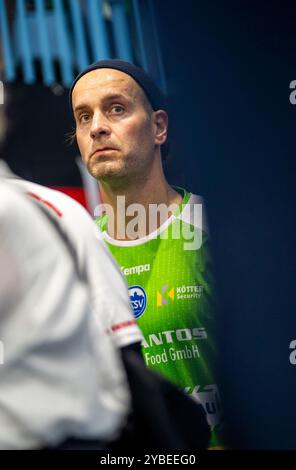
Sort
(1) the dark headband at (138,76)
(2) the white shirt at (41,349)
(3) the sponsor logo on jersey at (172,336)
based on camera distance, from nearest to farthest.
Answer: (2) the white shirt at (41,349)
(3) the sponsor logo on jersey at (172,336)
(1) the dark headband at (138,76)

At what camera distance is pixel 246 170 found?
230 centimetres

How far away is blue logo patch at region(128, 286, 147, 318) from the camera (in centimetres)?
203

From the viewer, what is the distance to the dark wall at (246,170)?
216 centimetres

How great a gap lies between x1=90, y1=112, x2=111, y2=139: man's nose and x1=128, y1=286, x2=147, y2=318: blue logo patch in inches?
16.8

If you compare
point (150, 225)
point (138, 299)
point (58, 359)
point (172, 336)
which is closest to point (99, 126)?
point (150, 225)

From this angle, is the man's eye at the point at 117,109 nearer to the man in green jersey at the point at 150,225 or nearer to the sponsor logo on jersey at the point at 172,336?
the man in green jersey at the point at 150,225

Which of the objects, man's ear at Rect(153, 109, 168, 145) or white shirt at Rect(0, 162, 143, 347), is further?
man's ear at Rect(153, 109, 168, 145)

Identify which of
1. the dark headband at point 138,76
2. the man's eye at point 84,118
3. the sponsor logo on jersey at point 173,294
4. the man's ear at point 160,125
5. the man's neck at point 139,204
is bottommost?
the sponsor logo on jersey at point 173,294

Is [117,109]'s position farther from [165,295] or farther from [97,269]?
[97,269]

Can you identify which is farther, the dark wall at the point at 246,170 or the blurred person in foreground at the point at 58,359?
the dark wall at the point at 246,170

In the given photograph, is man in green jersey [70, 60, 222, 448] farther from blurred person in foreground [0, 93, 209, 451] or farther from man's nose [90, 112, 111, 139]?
blurred person in foreground [0, 93, 209, 451]

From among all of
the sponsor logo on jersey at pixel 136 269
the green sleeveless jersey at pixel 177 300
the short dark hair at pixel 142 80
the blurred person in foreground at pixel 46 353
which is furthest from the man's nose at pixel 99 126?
the blurred person in foreground at pixel 46 353

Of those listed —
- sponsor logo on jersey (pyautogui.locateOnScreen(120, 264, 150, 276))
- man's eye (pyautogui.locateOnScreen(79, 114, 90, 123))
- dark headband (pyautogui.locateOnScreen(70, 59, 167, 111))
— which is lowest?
sponsor logo on jersey (pyautogui.locateOnScreen(120, 264, 150, 276))

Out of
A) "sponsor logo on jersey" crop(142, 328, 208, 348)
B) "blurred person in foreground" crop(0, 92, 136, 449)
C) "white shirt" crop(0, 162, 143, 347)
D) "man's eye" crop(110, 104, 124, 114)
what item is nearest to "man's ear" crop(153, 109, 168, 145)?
"man's eye" crop(110, 104, 124, 114)
